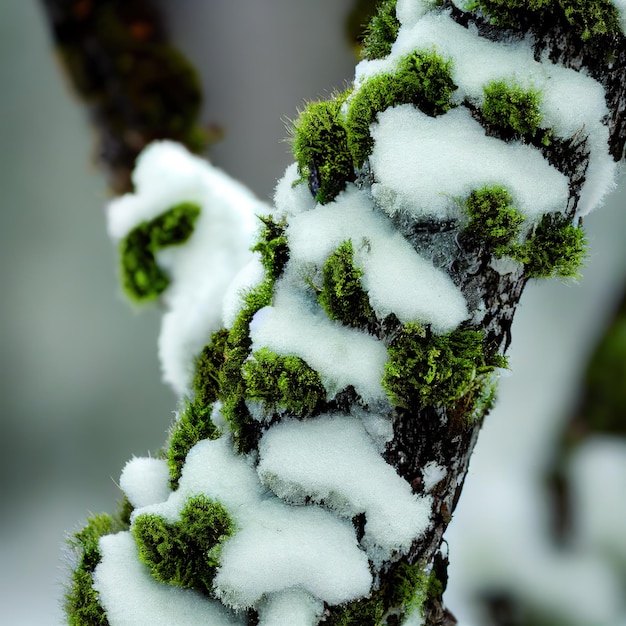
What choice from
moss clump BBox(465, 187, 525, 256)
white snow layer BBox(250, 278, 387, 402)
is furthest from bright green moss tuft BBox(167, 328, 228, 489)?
moss clump BBox(465, 187, 525, 256)

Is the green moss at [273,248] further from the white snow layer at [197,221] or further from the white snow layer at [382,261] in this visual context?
the white snow layer at [197,221]

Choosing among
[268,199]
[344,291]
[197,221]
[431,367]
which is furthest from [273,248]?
[268,199]

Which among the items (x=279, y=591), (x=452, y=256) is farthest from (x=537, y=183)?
(x=279, y=591)

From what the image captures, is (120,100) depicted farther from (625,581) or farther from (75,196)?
(625,581)

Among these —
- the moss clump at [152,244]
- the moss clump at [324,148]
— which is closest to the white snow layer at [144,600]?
the moss clump at [324,148]

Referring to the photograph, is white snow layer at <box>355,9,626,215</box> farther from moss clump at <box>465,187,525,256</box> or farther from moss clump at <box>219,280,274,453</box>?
moss clump at <box>219,280,274,453</box>

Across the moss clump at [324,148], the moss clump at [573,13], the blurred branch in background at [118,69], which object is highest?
the blurred branch in background at [118,69]
